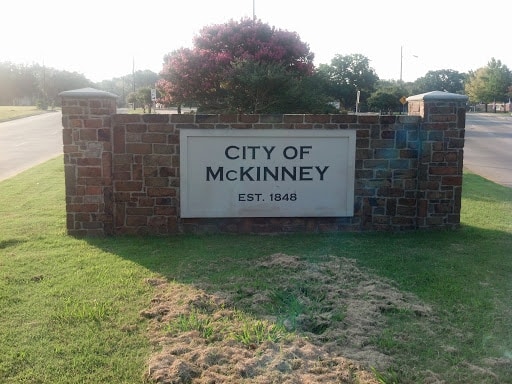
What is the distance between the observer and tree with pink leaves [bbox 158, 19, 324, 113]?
499 inches

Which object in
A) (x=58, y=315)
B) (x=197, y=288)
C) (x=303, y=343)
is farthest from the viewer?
(x=197, y=288)

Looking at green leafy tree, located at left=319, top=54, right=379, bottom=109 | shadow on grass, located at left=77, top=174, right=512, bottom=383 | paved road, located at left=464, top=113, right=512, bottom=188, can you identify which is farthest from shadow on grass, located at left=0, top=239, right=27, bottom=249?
green leafy tree, located at left=319, top=54, right=379, bottom=109

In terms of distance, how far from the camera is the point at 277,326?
441 centimetres

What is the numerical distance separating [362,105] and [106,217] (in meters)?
42.4

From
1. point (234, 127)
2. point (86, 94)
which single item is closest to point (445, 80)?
point (234, 127)

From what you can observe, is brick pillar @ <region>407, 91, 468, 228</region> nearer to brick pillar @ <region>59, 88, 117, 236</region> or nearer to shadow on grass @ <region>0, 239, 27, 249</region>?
brick pillar @ <region>59, 88, 117, 236</region>

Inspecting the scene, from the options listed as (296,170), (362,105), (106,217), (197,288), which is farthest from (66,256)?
(362,105)

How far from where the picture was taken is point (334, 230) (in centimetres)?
791

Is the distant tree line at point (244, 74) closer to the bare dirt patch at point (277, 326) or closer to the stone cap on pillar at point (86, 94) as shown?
the stone cap on pillar at point (86, 94)

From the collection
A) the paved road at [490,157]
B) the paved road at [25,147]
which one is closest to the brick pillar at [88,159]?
the paved road at [25,147]

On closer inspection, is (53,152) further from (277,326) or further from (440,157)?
(277,326)

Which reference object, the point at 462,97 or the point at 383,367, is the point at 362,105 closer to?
the point at 462,97

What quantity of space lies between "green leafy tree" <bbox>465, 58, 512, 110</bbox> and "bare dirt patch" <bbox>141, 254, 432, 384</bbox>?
7533 cm

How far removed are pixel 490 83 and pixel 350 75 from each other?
25.4m
